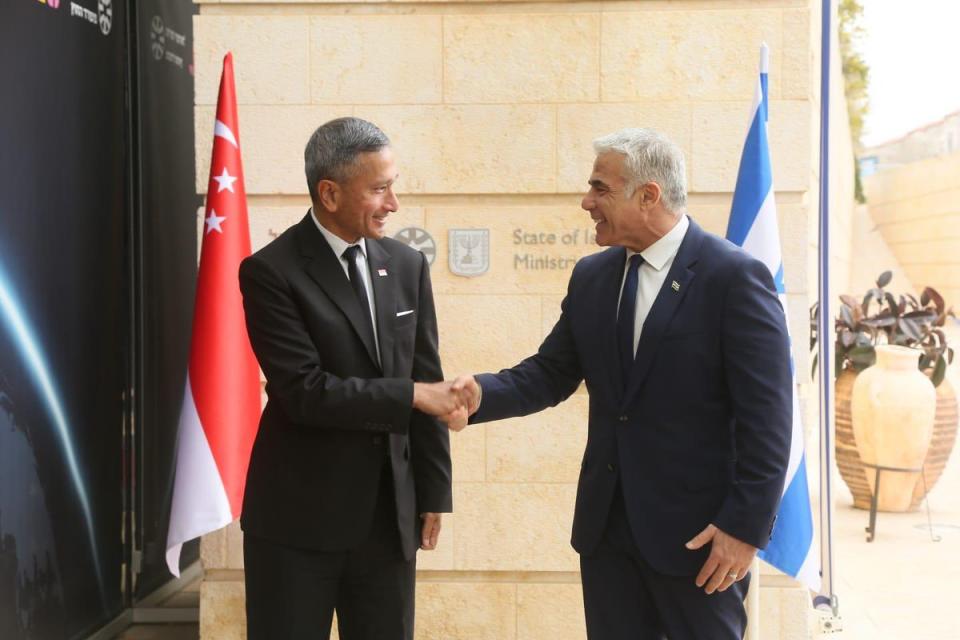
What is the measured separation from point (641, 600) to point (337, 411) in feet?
2.93

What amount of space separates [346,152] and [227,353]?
160 cm

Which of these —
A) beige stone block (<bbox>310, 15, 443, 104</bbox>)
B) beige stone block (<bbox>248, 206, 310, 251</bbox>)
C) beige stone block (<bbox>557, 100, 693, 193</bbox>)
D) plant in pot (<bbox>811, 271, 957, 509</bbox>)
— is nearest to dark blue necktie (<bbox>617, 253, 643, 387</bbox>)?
beige stone block (<bbox>557, 100, 693, 193</bbox>)

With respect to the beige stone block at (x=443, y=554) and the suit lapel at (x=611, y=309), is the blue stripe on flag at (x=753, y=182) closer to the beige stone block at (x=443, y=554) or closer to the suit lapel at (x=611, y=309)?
the suit lapel at (x=611, y=309)

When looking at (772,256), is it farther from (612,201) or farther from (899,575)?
(899,575)

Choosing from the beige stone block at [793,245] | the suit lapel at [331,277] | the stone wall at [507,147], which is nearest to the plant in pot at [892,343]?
the beige stone block at [793,245]

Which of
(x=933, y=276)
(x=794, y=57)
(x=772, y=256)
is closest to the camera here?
(x=772, y=256)

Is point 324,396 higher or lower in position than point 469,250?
lower

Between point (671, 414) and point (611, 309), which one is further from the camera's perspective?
Result: point (611, 309)

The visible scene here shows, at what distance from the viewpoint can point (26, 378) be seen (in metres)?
4.07

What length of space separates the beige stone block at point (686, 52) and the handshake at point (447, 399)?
6.72 ft

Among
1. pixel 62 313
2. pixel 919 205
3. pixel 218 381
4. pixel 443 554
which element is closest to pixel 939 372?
pixel 443 554

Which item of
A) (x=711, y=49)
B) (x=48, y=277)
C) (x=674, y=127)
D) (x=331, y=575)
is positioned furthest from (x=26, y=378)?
(x=711, y=49)

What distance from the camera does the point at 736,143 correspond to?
4309 mm

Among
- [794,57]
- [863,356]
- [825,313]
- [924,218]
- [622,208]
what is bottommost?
[863,356]
